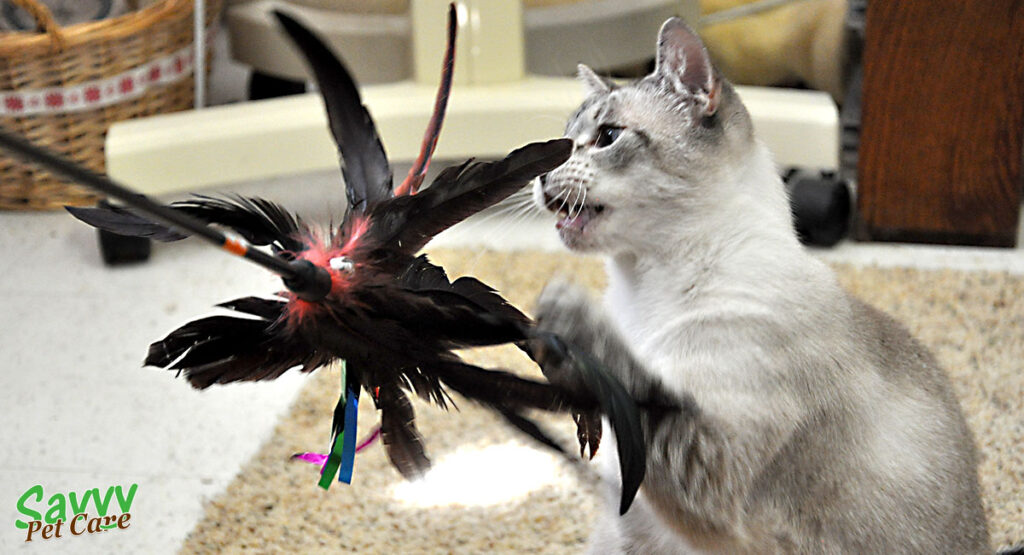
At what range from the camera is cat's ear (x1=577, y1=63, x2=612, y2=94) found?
1122 millimetres

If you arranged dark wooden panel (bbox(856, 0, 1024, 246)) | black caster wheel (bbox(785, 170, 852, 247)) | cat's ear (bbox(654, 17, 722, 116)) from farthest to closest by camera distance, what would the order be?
black caster wheel (bbox(785, 170, 852, 247)), dark wooden panel (bbox(856, 0, 1024, 246)), cat's ear (bbox(654, 17, 722, 116))

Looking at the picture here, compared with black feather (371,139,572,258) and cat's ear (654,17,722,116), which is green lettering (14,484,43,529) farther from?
cat's ear (654,17,722,116)

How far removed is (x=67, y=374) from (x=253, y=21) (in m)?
0.98

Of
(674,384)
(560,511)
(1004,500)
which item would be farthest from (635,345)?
(1004,500)

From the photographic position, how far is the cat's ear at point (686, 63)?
3.32 ft

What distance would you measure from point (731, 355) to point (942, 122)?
Result: 1229mm

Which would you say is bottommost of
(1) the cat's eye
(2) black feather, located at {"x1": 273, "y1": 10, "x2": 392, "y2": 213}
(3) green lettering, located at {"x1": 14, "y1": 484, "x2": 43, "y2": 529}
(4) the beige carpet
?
(3) green lettering, located at {"x1": 14, "y1": 484, "x2": 43, "y2": 529}

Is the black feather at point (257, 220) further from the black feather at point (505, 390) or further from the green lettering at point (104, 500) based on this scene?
the green lettering at point (104, 500)

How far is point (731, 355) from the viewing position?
35.7 inches

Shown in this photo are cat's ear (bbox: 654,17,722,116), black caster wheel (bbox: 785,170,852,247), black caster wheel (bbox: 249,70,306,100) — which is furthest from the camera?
black caster wheel (bbox: 249,70,306,100)

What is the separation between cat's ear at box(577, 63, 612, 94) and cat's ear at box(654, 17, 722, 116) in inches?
3.5

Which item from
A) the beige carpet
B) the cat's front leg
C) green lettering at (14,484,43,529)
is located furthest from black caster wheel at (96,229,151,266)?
the cat's front leg

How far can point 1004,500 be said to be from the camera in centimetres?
132

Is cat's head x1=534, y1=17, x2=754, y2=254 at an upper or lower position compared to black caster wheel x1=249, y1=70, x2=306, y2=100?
upper
